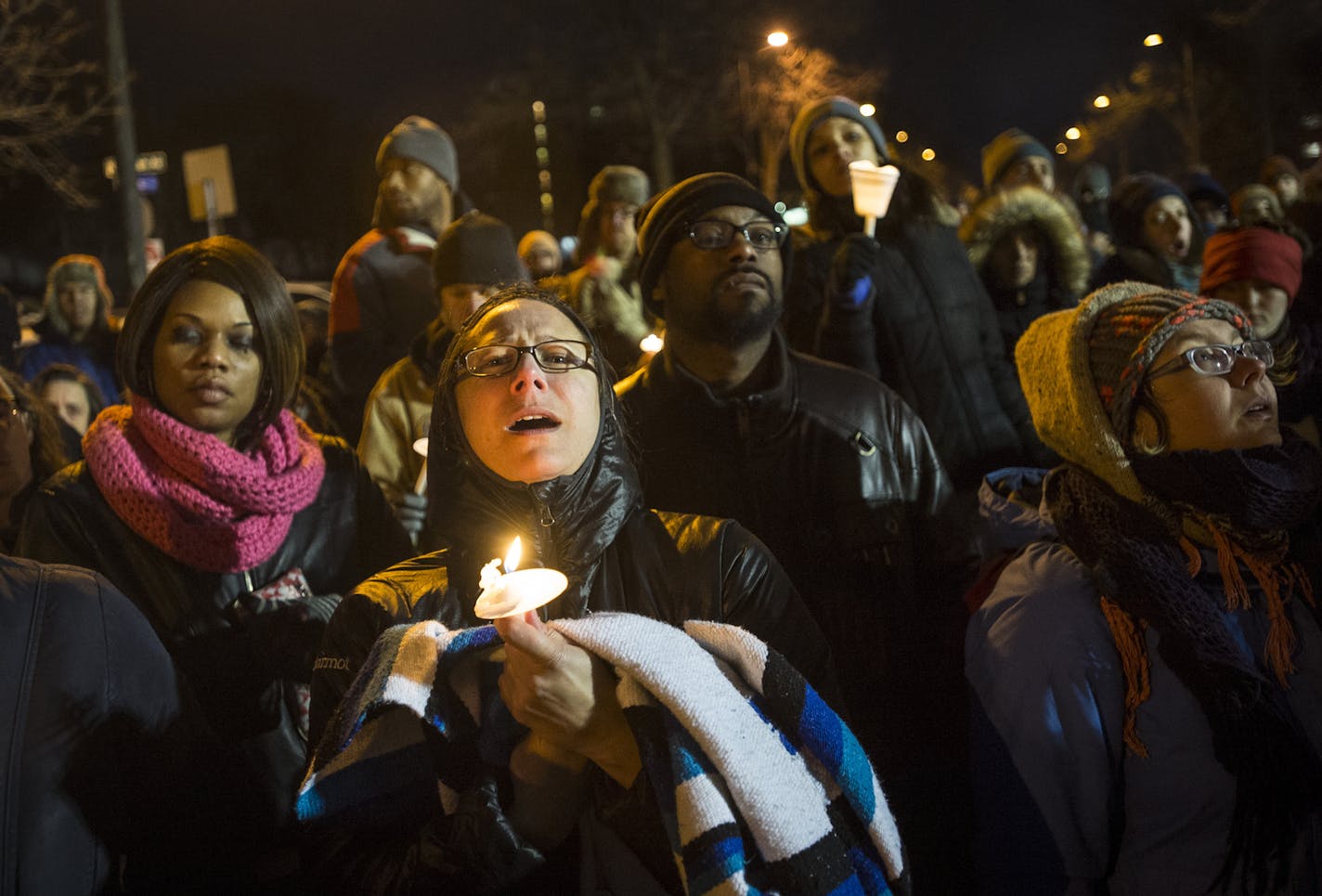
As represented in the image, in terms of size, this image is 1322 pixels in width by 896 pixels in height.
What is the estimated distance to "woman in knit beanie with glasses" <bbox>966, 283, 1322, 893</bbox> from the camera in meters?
2.34

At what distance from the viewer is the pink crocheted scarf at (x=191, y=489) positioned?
276 centimetres

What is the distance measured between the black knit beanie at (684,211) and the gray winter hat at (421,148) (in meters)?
2.58

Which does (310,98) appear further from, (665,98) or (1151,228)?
(1151,228)

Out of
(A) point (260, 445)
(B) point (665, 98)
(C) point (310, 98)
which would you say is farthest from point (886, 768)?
(C) point (310, 98)

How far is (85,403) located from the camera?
5.33m

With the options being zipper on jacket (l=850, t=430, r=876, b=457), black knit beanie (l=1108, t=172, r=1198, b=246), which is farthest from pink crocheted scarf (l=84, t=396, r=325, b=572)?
black knit beanie (l=1108, t=172, r=1198, b=246)

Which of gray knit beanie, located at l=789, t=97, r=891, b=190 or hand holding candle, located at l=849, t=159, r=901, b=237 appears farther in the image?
gray knit beanie, located at l=789, t=97, r=891, b=190

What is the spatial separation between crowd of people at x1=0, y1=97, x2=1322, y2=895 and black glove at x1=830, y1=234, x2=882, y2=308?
0.05 feet

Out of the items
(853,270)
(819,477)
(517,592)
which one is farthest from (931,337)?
(517,592)

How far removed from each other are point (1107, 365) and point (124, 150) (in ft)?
31.3

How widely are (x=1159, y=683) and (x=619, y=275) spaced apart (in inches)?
194

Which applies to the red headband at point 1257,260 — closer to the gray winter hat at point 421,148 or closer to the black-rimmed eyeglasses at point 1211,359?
the black-rimmed eyeglasses at point 1211,359

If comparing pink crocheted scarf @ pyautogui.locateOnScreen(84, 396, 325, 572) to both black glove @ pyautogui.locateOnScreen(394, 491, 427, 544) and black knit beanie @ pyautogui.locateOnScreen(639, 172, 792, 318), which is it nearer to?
black glove @ pyautogui.locateOnScreen(394, 491, 427, 544)

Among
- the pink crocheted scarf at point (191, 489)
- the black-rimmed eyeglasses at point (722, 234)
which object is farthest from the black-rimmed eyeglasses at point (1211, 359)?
the pink crocheted scarf at point (191, 489)
